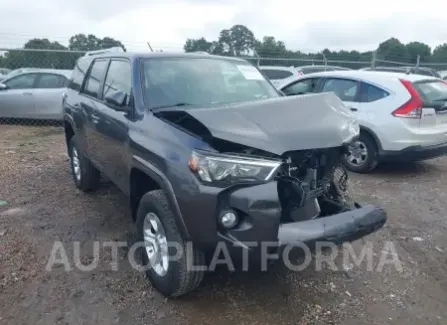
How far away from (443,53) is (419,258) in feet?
112

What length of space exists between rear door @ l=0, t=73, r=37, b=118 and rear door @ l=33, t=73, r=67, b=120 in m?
0.14

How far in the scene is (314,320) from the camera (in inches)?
120

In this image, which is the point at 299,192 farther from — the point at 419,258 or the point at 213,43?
the point at 213,43

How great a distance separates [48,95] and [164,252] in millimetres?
8421

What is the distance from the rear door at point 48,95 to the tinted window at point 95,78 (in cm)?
579

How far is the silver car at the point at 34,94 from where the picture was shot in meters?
10.4

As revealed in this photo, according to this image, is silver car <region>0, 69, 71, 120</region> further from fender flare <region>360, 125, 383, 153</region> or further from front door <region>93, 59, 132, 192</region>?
fender flare <region>360, 125, 383, 153</region>

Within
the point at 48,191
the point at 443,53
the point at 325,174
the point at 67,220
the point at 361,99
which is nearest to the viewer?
the point at 325,174

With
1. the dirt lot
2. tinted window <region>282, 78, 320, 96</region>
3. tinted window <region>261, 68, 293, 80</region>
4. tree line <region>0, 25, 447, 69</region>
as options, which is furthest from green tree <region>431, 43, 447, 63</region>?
the dirt lot

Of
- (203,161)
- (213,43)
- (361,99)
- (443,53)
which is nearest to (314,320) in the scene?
(203,161)

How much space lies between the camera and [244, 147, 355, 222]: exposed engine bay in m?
3.02

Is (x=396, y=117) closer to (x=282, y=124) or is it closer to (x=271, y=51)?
(x=282, y=124)

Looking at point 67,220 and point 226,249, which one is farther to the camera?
point 67,220

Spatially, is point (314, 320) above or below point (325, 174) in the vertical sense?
below
